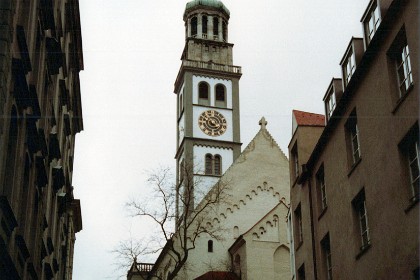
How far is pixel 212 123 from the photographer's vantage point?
62.2 metres

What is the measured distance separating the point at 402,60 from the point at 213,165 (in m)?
43.5

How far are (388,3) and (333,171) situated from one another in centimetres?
593

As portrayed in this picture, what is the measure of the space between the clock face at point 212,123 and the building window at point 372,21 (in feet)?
138

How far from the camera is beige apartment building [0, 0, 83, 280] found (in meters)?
12.6

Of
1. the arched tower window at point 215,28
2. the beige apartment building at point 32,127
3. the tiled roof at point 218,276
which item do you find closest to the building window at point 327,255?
the beige apartment building at point 32,127

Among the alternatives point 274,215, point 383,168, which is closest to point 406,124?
point 383,168

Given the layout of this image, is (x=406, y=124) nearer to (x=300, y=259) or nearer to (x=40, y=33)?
(x=40, y=33)

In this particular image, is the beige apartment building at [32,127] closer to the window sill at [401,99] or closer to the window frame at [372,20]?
the window sill at [401,99]

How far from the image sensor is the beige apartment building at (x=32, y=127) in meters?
12.6

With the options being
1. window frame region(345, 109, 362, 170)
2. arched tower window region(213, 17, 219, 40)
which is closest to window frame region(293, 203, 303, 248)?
window frame region(345, 109, 362, 170)

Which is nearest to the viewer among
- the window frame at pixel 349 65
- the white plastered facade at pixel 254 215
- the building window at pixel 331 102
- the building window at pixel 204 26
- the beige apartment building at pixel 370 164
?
the beige apartment building at pixel 370 164

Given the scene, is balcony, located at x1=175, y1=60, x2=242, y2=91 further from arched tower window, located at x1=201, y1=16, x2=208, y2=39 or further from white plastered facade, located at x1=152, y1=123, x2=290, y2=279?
white plastered facade, located at x1=152, y1=123, x2=290, y2=279

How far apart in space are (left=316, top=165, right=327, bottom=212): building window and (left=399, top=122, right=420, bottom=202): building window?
7372 mm

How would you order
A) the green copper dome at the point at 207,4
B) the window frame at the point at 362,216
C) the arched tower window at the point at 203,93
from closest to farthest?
the window frame at the point at 362,216
the arched tower window at the point at 203,93
the green copper dome at the point at 207,4
